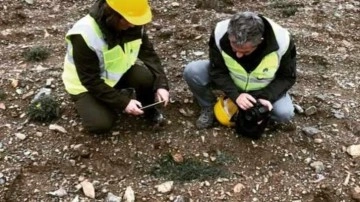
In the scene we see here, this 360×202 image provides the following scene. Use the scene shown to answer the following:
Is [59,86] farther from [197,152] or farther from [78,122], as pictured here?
[197,152]

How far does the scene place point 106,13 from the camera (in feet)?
14.5

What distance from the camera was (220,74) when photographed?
4945 millimetres

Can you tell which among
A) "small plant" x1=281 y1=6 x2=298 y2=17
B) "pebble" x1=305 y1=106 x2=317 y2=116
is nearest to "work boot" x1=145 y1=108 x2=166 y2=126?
"pebble" x1=305 y1=106 x2=317 y2=116

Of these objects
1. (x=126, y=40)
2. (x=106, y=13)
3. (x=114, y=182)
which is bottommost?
(x=114, y=182)

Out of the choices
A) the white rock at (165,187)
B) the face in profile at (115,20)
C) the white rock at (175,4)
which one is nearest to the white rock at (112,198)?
the white rock at (165,187)

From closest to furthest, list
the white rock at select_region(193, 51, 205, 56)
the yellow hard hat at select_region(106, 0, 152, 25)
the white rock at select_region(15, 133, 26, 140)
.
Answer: the yellow hard hat at select_region(106, 0, 152, 25), the white rock at select_region(15, 133, 26, 140), the white rock at select_region(193, 51, 205, 56)

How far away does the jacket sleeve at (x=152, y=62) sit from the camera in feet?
16.6

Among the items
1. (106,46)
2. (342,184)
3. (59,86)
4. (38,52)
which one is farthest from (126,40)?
(342,184)

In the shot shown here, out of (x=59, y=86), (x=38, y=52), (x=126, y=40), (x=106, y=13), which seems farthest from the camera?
(x=38, y=52)

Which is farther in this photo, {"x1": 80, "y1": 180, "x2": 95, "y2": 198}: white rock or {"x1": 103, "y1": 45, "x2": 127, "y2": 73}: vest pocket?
{"x1": 103, "y1": 45, "x2": 127, "y2": 73}: vest pocket

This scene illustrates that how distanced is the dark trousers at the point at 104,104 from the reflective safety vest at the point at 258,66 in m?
0.75

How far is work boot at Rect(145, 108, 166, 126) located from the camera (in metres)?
5.21

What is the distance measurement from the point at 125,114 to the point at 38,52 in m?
1.41

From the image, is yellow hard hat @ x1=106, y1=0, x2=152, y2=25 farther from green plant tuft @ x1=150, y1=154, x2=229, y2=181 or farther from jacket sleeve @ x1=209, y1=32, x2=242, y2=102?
green plant tuft @ x1=150, y1=154, x2=229, y2=181
